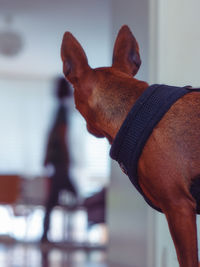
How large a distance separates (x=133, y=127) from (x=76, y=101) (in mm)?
227

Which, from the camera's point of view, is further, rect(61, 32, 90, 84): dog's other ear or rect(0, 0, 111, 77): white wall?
rect(0, 0, 111, 77): white wall

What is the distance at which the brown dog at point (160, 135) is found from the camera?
101cm

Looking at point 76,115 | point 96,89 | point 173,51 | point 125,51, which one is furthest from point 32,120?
point 96,89

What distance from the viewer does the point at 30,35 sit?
7.09m

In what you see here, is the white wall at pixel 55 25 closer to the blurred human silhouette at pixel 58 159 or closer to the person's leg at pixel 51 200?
the blurred human silhouette at pixel 58 159

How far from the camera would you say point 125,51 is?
4.38ft

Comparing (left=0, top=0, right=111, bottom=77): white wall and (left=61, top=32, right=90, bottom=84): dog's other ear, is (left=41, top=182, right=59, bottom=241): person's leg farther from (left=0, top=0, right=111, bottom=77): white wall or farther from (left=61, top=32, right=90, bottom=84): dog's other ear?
(left=61, top=32, right=90, bottom=84): dog's other ear

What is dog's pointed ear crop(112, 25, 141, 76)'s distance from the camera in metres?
1.33

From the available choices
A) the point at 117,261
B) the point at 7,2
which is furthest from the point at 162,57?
the point at 7,2

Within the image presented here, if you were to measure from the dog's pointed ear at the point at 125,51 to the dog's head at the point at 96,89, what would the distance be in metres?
0.05

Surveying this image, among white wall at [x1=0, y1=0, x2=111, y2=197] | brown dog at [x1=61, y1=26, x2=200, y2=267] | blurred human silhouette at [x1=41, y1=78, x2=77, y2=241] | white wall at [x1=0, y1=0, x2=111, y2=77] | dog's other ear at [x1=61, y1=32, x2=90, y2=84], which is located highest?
dog's other ear at [x1=61, y1=32, x2=90, y2=84]

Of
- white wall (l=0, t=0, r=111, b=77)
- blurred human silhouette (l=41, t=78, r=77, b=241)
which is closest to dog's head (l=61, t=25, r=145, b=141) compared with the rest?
blurred human silhouette (l=41, t=78, r=77, b=241)

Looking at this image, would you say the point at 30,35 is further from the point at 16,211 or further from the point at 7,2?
the point at 16,211

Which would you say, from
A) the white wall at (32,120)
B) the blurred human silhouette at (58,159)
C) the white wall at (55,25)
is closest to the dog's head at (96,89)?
A: the blurred human silhouette at (58,159)
